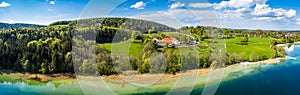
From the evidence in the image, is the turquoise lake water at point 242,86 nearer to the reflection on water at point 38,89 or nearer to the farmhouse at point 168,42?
the reflection on water at point 38,89

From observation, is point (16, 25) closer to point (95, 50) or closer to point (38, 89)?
point (38, 89)

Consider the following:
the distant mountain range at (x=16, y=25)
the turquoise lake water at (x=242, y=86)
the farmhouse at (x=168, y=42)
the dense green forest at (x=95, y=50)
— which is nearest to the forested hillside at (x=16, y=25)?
the distant mountain range at (x=16, y=25)

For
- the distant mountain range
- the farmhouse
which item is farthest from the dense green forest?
the distant mountain range

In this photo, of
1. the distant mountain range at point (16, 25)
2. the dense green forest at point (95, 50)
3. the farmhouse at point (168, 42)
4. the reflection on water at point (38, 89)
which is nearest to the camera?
the dense green forest at point (95, 50)

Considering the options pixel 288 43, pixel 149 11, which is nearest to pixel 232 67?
pixel 149 11

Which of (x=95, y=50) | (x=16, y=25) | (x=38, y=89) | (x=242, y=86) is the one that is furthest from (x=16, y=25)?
(x=242, y=86)

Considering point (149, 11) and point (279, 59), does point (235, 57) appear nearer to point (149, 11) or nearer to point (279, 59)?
point (279, 59)
